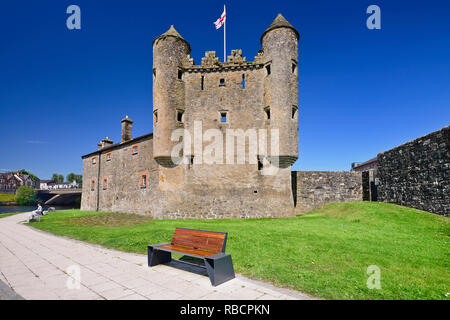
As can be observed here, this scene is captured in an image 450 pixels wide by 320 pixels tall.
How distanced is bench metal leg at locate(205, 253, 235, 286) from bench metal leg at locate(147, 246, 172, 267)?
193 cm

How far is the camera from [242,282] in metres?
5.35

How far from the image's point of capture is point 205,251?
20.0 ft

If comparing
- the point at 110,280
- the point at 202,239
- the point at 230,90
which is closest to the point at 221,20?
the point at 230,90

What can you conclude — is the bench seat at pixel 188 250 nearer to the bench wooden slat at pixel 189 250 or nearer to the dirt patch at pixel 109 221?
the bench wooden slat at pixel 189 250

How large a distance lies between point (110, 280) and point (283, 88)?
16946mm

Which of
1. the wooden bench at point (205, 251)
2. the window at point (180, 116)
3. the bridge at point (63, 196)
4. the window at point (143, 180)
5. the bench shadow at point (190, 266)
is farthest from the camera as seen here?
the bridge at point (63, 196)

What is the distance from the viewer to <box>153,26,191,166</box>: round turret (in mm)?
19422

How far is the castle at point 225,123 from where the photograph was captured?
18.6 meters

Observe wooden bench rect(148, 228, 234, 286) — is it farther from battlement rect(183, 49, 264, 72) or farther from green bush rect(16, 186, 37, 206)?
green bush rect(16, 186, 37, 206)

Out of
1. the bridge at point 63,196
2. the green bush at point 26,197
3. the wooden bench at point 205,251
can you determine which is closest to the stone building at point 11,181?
the green bush at point 26,197
